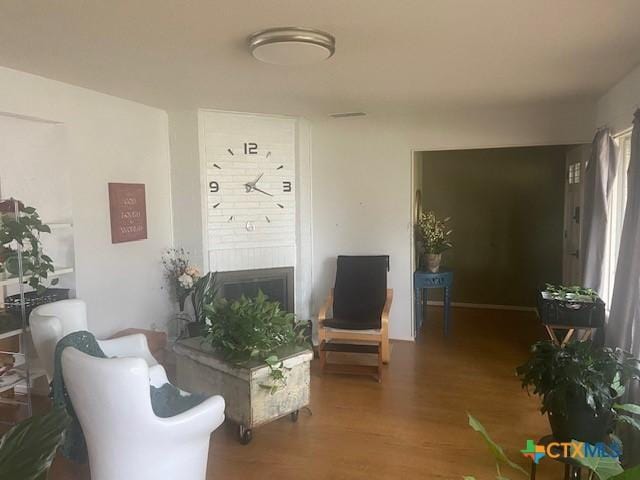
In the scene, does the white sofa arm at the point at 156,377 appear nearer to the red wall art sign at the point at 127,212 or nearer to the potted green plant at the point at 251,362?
the potted green plant at the point at 251,362

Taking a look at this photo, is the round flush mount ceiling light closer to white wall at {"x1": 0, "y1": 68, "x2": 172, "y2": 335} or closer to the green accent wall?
white wall at {"x1": 0, "y1": 68, "x2": 172, "y2": 335}

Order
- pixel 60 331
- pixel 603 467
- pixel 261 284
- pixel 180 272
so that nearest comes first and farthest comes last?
pixel 603 467
pixel 60 331
pixel 180 272
pixel 261 284

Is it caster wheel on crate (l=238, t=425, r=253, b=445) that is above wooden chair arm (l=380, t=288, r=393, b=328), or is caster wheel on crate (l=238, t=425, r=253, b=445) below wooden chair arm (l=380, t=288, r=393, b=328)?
below

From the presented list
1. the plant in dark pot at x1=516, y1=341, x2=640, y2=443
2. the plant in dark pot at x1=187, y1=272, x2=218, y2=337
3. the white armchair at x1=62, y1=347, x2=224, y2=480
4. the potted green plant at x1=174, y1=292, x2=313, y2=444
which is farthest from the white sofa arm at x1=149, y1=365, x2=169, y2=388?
the plant in dark pot at x1=516, y1=341, x2=640, y2=443

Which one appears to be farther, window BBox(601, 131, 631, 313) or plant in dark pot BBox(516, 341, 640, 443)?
window BBox(601, 131, 631, 313)

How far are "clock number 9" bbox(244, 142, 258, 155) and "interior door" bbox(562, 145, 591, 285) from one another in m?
3.15

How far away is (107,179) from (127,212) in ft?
1.05

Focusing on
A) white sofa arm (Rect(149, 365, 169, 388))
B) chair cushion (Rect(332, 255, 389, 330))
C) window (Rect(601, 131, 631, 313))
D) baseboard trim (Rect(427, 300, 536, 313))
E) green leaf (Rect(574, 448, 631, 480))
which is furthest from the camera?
baseboard trim (Rect(427, 300, 536, 313))

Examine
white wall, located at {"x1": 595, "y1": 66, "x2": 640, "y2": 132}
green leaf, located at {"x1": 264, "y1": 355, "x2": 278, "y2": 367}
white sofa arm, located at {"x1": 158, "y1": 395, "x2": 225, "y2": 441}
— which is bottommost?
white sofa arm, located at {"x1": 158, "y1": 395, "x2": 225, "y2": 441}

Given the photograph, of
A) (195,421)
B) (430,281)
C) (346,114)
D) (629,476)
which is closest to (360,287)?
(430,281)

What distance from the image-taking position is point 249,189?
4598 mm

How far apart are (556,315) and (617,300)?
52 centimetres

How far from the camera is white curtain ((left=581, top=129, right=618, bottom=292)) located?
3441 mm

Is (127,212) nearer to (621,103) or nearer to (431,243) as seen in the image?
(431,243)
